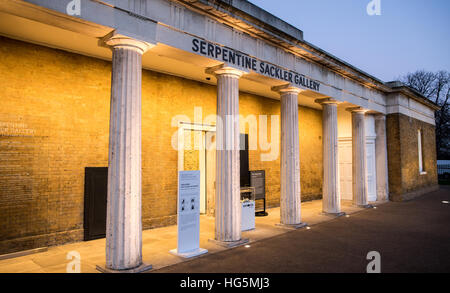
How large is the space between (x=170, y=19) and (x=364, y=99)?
401 inches

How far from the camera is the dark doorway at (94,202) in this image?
24.7ft

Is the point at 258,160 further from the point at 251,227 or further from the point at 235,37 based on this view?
the point at 235,37

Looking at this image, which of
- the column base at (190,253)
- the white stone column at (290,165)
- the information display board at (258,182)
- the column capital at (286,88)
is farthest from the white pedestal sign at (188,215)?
the information display board at (258,182)

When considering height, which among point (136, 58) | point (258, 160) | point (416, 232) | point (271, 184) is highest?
point (136, 58)

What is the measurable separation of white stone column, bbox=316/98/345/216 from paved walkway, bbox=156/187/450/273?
93cm

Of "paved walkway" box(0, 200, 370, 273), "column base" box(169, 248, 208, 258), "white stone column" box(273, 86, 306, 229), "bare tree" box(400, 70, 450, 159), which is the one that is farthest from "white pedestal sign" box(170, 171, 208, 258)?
"bare tree" box(400, 70, 450, 159)

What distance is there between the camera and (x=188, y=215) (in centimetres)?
646

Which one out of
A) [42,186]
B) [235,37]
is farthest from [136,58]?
[42,186]

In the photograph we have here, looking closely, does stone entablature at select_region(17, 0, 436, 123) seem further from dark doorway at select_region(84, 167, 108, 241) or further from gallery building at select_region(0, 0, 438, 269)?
dark doorway at select_region(84, 167, 108, 241)

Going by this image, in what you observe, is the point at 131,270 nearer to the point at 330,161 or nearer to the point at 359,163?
the point at 330,161

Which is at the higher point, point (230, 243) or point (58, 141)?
point (58, 141)

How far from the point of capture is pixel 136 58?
18.3ft

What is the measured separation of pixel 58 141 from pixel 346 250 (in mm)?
7191

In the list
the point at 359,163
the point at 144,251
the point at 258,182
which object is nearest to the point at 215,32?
the point at 144,251
